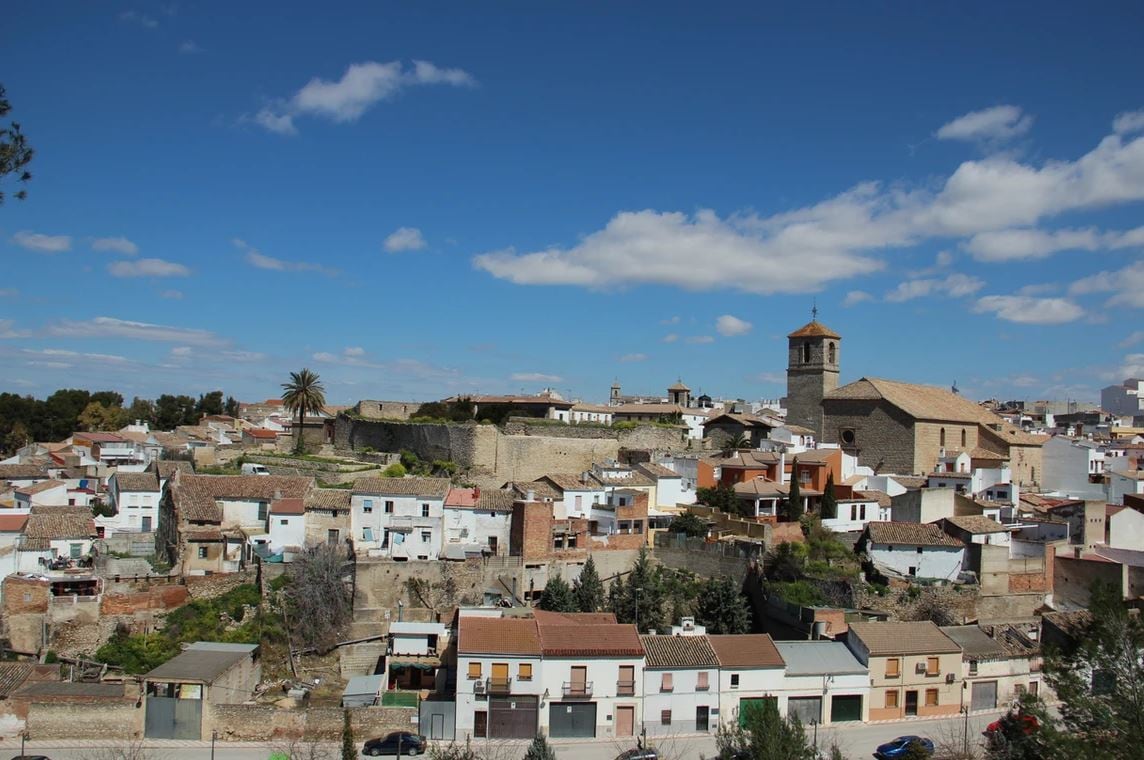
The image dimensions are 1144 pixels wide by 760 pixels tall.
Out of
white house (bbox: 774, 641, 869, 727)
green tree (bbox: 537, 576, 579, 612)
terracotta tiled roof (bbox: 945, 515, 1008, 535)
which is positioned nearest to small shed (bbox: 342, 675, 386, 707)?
green tree (bbox: 537, 576, 579, 612)

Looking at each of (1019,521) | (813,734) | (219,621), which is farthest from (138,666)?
(1019,521)

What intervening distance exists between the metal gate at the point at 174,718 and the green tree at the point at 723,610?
47.5ft

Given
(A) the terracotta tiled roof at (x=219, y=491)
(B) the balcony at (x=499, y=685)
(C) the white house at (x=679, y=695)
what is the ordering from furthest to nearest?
1. (A) the terracotta tiled roof at (x=219, y=491)
2. (C) the white house at (x=679, y=695)
3. (B) the balcony at (x=499, y=685)

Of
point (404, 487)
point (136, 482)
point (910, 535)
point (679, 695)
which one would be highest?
point (404, 487)

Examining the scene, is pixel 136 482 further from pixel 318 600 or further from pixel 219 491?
pixel 318 600

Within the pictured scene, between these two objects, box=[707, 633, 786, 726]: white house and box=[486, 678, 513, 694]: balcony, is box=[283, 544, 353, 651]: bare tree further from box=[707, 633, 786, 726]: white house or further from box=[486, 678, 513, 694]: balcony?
box=[707, 633, 786, 726]: white house

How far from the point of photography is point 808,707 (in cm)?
2502

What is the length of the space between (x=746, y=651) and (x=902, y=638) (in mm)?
4513

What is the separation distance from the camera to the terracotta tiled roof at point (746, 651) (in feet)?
81.5

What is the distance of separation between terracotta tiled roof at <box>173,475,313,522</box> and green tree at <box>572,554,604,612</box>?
10.2m

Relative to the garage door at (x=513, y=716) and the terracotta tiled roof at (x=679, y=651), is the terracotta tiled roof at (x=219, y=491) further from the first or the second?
the terracotta tiled roof at (x=679, y=651)

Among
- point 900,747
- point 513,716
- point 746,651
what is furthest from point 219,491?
point 900,747

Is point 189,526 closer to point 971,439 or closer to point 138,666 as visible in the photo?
point 138,666

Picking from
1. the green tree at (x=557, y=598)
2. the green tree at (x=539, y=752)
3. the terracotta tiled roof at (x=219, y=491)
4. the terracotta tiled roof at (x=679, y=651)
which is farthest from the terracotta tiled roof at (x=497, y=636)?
the terracotta tiled roof at (x=219, y=491)
